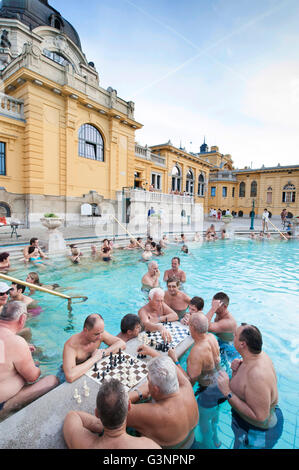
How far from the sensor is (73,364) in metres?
2.79

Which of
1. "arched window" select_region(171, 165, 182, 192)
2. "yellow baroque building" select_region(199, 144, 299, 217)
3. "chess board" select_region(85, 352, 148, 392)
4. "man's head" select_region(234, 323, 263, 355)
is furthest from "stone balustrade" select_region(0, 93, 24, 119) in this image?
"yellow baroque building" select_region(199, 144, 299, 217)

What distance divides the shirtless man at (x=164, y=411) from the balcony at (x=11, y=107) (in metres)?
16.4

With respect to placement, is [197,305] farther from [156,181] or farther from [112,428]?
[156,181]

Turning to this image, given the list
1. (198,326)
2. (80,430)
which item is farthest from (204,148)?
(80,430)

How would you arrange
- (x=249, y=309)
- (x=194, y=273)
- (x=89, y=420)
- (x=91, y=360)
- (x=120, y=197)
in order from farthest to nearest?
(x=120, y=197)
(x=194, y=273)
(x=249, y=309)
(x=91, y=360)
(x=89, y=420)

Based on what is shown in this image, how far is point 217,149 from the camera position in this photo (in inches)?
1790

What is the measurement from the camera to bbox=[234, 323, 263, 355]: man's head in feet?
8.28

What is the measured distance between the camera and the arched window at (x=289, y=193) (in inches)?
1489

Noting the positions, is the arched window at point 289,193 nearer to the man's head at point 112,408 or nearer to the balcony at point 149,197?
the balcony at point 149,197

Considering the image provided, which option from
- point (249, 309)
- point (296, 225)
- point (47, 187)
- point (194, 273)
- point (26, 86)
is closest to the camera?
point (249, 309)

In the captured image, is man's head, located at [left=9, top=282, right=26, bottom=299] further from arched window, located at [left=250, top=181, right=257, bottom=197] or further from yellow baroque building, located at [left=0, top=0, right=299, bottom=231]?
arched window, located at [left=250, top=181, right=257, bottom=197]

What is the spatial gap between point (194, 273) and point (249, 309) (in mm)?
3124
